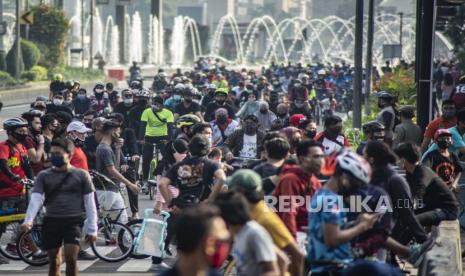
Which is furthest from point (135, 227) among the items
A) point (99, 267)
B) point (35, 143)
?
point (35, 143)

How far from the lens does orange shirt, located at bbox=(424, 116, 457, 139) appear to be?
17953 millimetres

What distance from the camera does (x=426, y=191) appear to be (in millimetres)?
13055

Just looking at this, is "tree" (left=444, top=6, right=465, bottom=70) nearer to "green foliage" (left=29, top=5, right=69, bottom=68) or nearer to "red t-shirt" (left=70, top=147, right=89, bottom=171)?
"green foliage" (left=29, top=5, right=69, bottom=68)

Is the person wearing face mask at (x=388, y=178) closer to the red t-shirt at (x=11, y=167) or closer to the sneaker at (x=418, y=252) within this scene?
the sneaker at (x=418, y=252)

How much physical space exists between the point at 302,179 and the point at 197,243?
462 cm

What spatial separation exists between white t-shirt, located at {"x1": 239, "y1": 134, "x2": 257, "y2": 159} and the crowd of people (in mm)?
19

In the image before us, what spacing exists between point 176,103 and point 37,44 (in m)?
40.0

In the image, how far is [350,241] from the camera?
10086mm

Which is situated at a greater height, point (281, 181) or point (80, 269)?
point (281, 181)

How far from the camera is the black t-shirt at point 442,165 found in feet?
50.5

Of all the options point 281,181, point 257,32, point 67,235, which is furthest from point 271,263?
point 257,32

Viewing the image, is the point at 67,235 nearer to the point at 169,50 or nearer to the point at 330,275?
the point at 330,275

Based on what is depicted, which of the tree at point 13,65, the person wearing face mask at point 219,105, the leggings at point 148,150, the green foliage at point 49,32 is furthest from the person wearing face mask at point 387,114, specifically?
the green foliage at point 49,32

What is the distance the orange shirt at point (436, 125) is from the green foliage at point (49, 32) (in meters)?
49.5
